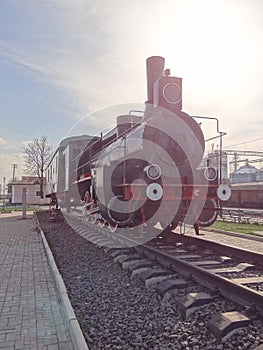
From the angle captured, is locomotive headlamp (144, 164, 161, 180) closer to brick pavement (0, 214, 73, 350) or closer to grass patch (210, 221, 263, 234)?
brick pavement (0, 214, 73, 350)

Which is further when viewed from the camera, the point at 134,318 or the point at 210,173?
the point at 210,173

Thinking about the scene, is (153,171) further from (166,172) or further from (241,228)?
(241,228)

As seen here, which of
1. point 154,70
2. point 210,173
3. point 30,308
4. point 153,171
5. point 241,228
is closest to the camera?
point 30,308

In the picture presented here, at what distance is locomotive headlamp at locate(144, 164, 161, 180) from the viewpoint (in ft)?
21.5

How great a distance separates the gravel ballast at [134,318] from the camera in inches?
119

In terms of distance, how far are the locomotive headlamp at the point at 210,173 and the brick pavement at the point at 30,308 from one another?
3.86 meters

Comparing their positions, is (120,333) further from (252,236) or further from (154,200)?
(252,236)

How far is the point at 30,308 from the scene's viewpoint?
426cm

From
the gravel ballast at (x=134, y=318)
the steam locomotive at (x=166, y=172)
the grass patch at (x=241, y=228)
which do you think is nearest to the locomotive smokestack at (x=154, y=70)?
the steam locomotive at (x=166, y=172)

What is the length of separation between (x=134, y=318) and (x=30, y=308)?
4.79 feet

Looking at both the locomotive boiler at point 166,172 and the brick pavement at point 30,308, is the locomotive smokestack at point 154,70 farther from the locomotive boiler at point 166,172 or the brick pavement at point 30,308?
the brick pavement at point 30,308

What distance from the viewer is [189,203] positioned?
7227mm

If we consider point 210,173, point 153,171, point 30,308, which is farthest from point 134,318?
point 210,173

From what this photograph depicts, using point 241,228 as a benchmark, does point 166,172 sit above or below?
above
